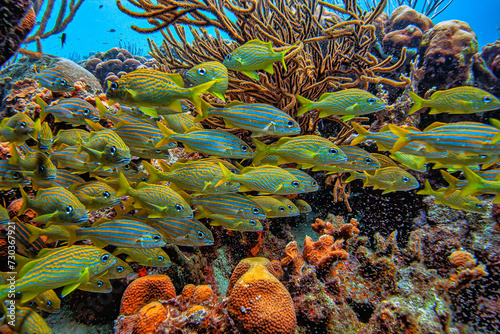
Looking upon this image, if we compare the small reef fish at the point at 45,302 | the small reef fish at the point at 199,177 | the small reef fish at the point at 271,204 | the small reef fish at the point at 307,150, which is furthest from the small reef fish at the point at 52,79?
the small reef fish at the point at 271,204

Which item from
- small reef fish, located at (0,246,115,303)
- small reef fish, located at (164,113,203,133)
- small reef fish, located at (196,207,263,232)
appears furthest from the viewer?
small reef fish, located at (164,113,203,133)

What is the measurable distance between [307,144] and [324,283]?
6.52ft

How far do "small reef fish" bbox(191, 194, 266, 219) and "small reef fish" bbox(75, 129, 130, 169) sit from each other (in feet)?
3.16

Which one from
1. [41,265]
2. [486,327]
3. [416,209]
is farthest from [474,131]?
[41,265]

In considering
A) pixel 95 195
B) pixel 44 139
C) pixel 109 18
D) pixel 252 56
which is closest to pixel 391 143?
pixel 252 56

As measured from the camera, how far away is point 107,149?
7.88 ft

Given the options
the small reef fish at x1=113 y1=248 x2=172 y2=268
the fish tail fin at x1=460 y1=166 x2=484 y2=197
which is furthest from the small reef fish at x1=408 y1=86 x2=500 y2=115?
the small reef fish at x1=113 y1=248 x2=172 y2=268

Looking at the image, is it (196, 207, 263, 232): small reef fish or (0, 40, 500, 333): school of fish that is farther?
(196, 207, 263, 232): small reef fish

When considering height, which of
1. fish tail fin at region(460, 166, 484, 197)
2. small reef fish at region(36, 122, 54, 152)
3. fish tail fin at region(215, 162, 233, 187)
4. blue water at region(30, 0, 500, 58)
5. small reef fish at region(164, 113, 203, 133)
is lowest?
fish tail fin at region(460, 166, 484, 197)

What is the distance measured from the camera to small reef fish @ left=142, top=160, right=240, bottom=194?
2.38m

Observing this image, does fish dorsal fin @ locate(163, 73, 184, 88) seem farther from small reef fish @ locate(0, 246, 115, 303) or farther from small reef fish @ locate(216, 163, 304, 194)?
small reef fish @ locate(0, 246, 115, 303)

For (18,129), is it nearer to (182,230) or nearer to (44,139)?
(44,139)

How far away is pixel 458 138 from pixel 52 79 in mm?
5244

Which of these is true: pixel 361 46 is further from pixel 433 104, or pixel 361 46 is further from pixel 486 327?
pixel 486 327
